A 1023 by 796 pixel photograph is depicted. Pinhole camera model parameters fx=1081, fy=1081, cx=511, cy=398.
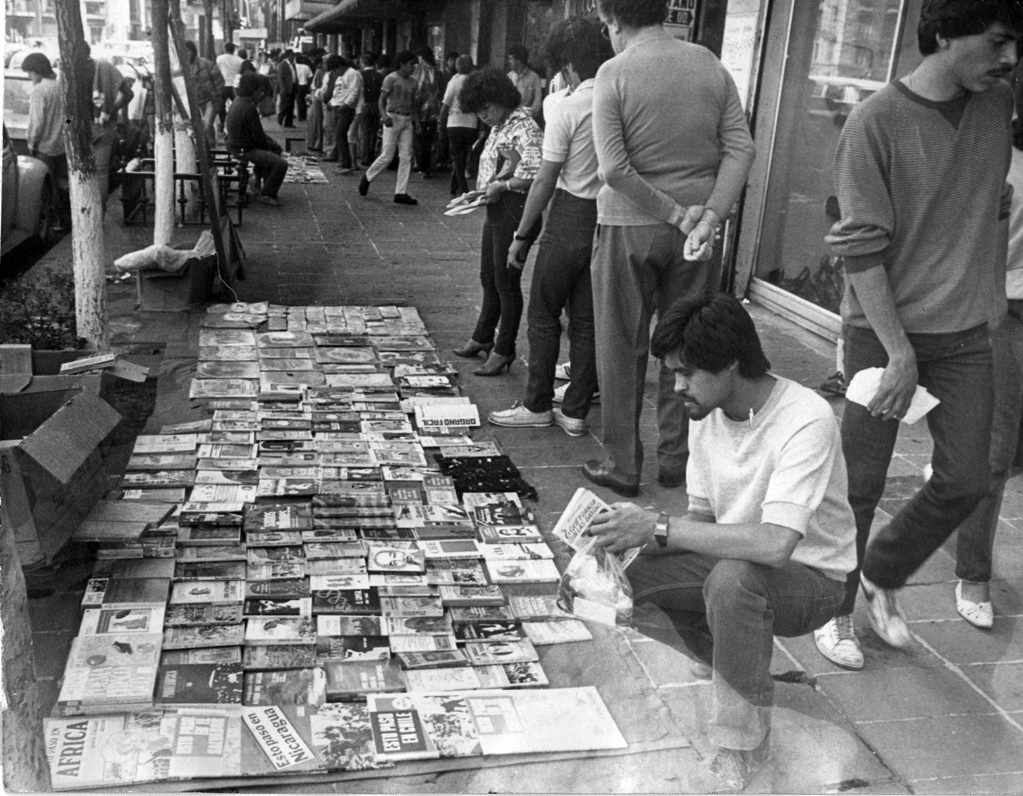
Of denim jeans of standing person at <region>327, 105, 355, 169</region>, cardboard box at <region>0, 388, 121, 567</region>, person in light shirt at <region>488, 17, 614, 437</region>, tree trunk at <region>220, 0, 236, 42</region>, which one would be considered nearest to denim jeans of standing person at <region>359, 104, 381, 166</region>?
denim jeans of standing person at <region>327, 105, 355, 169</region>

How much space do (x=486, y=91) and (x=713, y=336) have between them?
241 cm

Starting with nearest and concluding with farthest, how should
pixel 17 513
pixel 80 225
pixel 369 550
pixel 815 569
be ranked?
1. pixel 815 569
2. pixel 17 513
3. pixel 369 550
4. pixel 80 225

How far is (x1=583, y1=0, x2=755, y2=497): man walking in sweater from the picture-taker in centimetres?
301

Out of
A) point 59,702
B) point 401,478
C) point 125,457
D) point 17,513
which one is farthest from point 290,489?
point 59,702

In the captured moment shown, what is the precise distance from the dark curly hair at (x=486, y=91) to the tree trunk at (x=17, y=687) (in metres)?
2.75

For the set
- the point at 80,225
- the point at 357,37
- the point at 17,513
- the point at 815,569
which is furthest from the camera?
the point at 357,37

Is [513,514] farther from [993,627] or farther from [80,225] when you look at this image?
[80,225]

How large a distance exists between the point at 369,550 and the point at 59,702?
948 mm

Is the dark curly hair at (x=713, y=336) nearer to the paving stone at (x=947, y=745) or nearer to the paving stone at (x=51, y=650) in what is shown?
the paving stone at (x=947, y=745)

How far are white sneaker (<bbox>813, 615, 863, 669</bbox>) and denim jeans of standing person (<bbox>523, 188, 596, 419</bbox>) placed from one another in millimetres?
1525

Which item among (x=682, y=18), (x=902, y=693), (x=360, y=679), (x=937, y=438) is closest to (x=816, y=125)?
(x=682, y=18)

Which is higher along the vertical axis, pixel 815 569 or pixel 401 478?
pixel 815 569

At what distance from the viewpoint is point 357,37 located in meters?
24.1

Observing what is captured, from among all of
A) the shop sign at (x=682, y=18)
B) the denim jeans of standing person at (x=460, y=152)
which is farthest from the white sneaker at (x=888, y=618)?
the denim jeans of standing person at (x=460, y=152)
